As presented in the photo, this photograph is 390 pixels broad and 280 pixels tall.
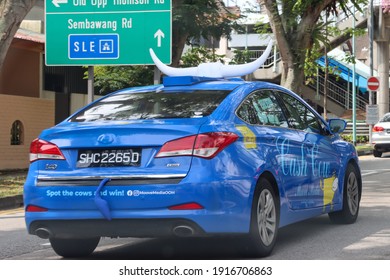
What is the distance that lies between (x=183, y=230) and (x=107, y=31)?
11359 mm

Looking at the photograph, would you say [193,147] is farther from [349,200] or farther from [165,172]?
[349,200]

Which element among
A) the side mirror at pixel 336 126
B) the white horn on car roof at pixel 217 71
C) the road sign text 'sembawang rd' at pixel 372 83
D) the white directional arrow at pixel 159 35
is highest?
the white directional arrow at pixel 159 35

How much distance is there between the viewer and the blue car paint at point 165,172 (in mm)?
6242

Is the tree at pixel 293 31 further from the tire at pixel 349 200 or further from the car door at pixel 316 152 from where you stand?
the car door at pixel 316 152

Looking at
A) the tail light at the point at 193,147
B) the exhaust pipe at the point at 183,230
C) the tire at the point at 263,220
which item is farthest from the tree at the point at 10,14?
the exhaust pipe at the point at 183,230

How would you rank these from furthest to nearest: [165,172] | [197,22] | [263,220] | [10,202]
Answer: [197,22]
[10,202]
[263,220]
[165,172]

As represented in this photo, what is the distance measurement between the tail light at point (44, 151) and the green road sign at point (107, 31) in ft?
33.7

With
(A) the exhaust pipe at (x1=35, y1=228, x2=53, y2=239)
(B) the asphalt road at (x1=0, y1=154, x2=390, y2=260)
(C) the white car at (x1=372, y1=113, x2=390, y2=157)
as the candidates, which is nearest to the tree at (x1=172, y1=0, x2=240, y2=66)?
(C) the white car at (x1=372, y1=113, x2=390, y2=157)

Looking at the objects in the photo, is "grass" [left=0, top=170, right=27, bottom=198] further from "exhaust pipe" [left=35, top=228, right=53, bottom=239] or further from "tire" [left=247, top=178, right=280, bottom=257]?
"tire" [left=247, top=178, right=280, bottom=257]

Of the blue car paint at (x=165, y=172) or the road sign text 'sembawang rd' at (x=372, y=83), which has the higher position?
the road sign text 'sembawang rd' at (x=372, y=83)

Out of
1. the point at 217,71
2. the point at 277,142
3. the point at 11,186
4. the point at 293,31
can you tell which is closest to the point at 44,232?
the point at 277,142

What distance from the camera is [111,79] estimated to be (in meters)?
31.7

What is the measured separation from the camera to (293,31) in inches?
825

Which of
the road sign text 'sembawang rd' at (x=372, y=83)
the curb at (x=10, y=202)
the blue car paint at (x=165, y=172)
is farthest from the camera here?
the road sign text 'sembawang rd' at (x=372, y=83)
